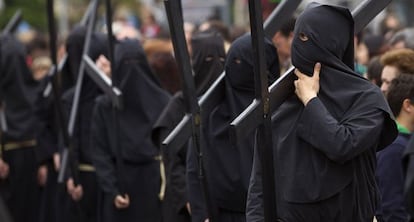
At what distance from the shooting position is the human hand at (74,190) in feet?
28.8

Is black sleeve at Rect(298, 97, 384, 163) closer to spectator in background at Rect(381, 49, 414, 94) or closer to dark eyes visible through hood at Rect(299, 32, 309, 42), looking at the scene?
dark eyes visible through hood at Rect(299, 32, 309, 42)

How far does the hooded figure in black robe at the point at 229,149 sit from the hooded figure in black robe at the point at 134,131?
6.56ft

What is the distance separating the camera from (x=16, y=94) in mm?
11023

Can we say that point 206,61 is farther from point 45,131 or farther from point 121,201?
point 45,131

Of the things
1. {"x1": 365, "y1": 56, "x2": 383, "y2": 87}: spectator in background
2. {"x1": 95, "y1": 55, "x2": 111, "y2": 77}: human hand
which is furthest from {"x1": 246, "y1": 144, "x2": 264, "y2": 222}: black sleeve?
{"x1": 95, "y1": 55, "x2": 111, "y2": 77}: human hand

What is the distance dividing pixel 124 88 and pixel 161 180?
0.80m

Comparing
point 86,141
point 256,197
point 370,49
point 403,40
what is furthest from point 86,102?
point 256,197

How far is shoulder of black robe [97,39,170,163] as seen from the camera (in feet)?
27.2

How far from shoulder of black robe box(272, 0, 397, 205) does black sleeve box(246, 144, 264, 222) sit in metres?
0.11

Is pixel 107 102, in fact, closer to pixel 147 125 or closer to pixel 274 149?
pixel 147 125

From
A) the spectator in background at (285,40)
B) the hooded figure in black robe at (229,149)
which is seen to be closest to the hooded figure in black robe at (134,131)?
the spectator in background at (285,40)

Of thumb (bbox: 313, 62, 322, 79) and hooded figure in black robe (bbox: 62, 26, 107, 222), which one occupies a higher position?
thumb (bbox: 313, 62, 322, 79)

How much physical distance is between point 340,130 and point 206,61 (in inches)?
97.9

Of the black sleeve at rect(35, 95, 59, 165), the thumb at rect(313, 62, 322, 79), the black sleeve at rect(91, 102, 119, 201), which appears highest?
the thumb at rect(313, 62, 322, 79)
